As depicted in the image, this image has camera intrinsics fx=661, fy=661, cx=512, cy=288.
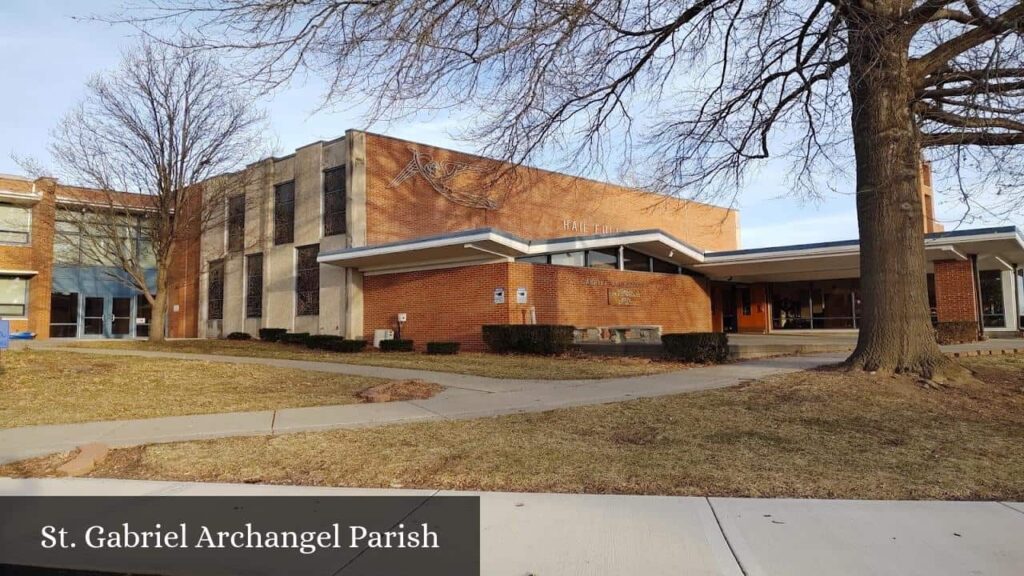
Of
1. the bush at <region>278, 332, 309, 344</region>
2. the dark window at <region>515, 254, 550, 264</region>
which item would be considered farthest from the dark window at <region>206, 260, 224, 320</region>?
the dark window at <region>515, 254, 550, 264</region>

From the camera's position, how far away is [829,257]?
82.9ft

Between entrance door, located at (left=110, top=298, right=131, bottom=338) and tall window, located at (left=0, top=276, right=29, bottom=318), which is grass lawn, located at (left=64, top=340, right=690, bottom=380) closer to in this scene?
tall window, located at (left=0, top=276, right=29, bottom=318)

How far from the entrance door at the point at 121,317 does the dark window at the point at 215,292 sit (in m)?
5.12

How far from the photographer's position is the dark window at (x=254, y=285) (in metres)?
29.2

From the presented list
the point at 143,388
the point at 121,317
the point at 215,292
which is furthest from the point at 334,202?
the point at 121,317

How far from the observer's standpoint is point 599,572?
3.79 metres

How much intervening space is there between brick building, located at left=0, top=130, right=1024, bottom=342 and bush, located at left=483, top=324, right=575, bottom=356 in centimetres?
134

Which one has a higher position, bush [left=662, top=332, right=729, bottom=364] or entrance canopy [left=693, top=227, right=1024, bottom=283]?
entrance canopy [left=693, top=227, right=1024, bottom=283]

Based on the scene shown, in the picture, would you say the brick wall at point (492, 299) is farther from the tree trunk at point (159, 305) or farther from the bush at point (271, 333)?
the tree trunk at point (159, 305)

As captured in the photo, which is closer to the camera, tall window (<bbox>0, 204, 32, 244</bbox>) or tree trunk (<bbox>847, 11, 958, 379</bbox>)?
tree trunk (<bbox>847, 11, 958, 379</bbox>)

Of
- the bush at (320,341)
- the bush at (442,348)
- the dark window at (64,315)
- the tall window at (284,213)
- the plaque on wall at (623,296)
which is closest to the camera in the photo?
the bush at (442,348)

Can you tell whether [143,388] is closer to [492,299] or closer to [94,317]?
[492,299]

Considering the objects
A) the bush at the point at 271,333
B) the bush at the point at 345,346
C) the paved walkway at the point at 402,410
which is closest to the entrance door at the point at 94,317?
the bush at the point at 271,333

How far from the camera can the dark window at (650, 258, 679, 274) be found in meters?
26.7
